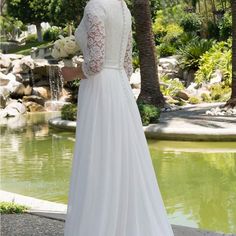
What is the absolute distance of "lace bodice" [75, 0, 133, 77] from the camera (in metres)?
3.41

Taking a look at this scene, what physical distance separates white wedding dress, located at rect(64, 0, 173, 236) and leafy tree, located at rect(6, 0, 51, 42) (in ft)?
152

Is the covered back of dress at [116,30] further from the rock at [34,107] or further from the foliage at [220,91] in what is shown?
the rock at [34,107]

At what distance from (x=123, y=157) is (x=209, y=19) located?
30.4 m

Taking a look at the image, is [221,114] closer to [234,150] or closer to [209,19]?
[234,150]

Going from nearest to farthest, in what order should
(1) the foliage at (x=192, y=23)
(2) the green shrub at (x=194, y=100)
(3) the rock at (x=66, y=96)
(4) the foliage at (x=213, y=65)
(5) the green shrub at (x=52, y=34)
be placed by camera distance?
(2) the green shrub at (x=194, y=100)
(4) the foliage at (x=213, y=65)
(3) the rock at (x=66, y=96)
(1) the foliage at (x=192, y=23)
(5) the green shrub at (x=52, y=34)

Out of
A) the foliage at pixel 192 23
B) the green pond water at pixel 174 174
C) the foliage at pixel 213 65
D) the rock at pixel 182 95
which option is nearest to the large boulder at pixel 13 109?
the rock at pixel 182 95

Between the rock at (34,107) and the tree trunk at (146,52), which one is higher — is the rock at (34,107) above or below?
below

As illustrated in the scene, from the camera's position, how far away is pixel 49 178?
Result: 8.60m

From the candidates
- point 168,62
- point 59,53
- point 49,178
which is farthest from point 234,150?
point 168,62

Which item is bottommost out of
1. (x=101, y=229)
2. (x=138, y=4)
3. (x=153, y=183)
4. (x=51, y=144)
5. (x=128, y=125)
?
(x=51, y=144)

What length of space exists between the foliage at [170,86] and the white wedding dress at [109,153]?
1707cm

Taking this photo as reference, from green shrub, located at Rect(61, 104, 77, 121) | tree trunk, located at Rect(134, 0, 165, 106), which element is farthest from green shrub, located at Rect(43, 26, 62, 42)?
green shrub, located at Rect(61, 104, 77, 121)

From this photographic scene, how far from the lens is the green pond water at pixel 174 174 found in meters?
6.18

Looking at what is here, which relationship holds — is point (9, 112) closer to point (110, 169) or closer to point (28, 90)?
point (28, 90)
